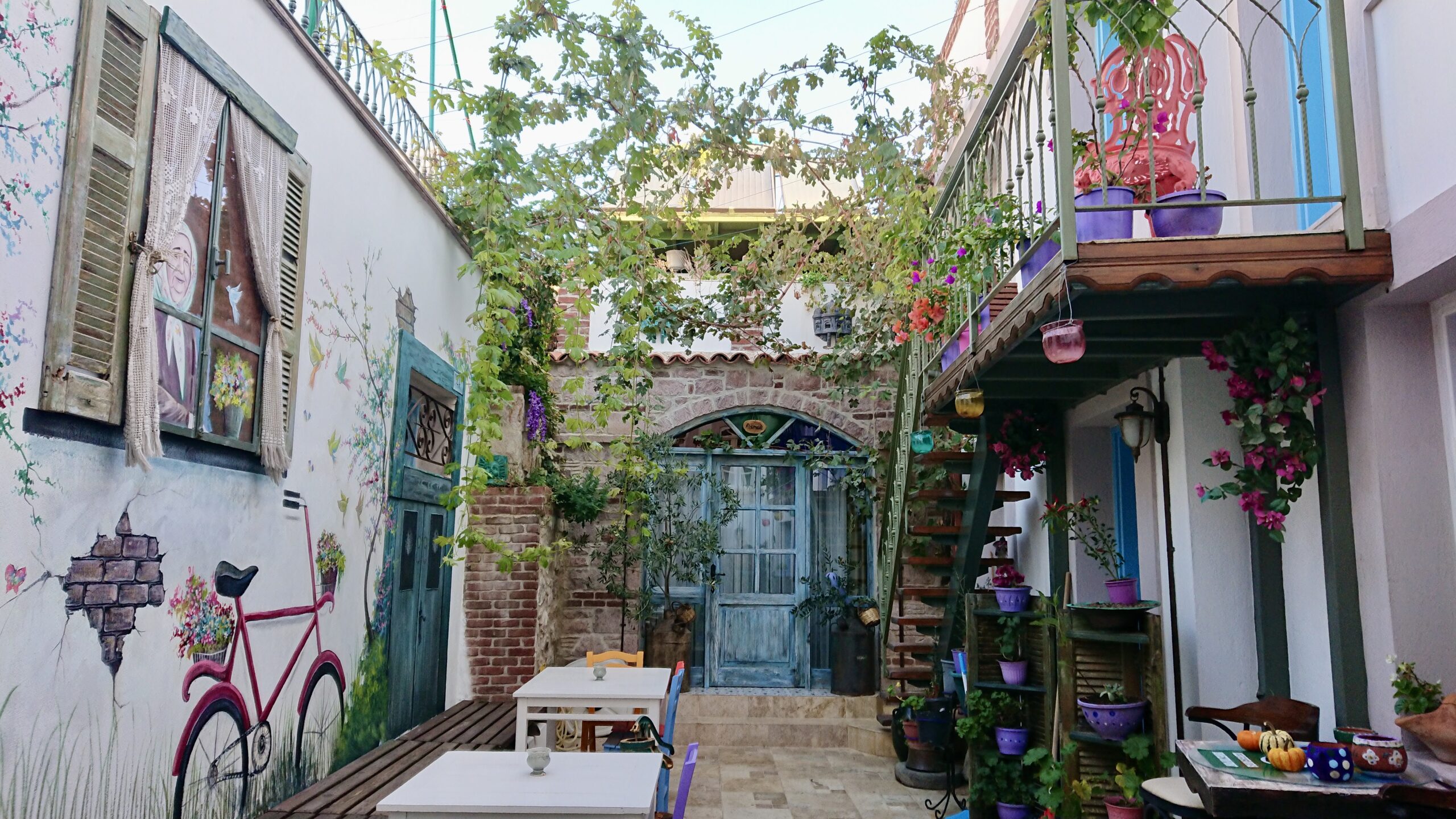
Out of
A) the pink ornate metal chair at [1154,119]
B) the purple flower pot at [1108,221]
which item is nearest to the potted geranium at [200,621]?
the purple flower pot at [1108,221]

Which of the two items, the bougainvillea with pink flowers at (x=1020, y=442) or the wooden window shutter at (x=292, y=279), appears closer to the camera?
the wooden window shutter at (x=292, y=279)

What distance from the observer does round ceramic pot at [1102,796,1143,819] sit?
423 centimetres

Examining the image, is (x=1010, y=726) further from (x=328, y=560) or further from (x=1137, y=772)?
(x=328, y=560)

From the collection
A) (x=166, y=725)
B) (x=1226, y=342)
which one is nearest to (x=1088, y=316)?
(x=1226, y=342)

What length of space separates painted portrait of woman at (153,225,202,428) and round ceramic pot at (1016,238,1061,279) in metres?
3.04

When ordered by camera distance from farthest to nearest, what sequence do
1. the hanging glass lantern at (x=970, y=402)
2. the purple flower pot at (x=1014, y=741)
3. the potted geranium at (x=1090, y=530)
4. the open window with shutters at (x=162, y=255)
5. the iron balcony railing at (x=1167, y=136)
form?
the purple flower pot at (x=1014, y=741)
the potted geranium at (x=1090, y=530)
the hanging glass lantern at (x=970, y=402)
the iron balcony railing at (x=1167, y=136)
the open window with shutters at (x=162, y=255)

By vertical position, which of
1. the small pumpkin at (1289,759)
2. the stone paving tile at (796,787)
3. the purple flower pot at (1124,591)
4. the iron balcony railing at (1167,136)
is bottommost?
the stone paving tile at (796,787)

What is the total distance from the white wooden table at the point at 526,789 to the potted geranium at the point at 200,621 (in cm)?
93

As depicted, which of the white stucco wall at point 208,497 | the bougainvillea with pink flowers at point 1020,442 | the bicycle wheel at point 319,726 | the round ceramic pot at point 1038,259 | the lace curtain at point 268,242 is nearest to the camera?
the white stucco wall at point 208,497

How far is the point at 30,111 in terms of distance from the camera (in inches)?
102

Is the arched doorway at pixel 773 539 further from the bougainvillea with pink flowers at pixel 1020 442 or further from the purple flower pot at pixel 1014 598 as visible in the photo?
the purple flower pot at pixel 1014 598

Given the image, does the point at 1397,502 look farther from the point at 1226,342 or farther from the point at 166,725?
the point at 166,725

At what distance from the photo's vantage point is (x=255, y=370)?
3.96 metres

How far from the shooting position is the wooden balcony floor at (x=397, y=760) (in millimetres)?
4023
